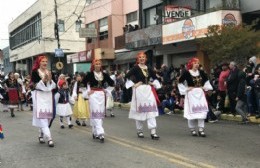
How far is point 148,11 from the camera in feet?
108

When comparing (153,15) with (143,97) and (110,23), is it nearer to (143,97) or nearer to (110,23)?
(110,23)

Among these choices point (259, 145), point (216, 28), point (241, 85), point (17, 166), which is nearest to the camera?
point (17, 166)

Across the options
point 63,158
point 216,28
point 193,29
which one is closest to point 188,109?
point 63,158

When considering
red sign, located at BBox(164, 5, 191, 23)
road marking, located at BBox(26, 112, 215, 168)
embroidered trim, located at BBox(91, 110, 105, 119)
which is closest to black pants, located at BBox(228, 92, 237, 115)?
road marking, located at BBox(26, 112, 215, 168)

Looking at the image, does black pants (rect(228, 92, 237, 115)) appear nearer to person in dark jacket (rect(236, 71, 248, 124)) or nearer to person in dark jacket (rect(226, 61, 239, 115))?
person in dark jacket (rect(226, 61, 239, 115))

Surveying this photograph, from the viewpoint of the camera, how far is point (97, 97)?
11.3m

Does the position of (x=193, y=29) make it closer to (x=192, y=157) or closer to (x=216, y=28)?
(x=216, y=28)

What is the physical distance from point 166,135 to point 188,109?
0.92 m

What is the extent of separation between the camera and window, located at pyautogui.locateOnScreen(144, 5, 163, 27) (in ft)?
100

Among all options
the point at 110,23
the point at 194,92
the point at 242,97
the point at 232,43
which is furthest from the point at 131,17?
the point at 194,92

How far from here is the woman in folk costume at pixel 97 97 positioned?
11203mm

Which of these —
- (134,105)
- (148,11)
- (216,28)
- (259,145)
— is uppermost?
(148,11)

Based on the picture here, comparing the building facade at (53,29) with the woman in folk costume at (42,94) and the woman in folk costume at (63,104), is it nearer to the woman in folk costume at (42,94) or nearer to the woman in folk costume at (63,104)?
the woman in folk costume at (63,104)

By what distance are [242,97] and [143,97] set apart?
4430 mm
